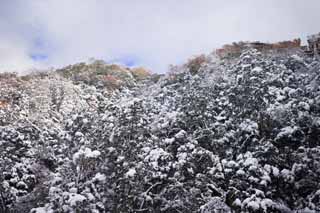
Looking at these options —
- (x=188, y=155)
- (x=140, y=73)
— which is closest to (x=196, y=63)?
(x=140, y=73)

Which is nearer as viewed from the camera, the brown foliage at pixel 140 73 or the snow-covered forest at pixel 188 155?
the snow-covered forest at pixel 188 155

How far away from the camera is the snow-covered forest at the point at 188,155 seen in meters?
9.22

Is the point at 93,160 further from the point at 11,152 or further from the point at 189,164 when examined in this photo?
the point at 11,152

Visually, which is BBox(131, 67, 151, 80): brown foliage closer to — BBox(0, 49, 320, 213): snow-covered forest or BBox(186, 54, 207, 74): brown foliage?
BBox(186, 54, 207, 74): brown foliage

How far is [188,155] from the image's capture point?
1020 centimetres

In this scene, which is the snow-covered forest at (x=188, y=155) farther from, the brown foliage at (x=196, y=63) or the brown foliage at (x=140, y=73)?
the brown foliage at (x=140, y=73)

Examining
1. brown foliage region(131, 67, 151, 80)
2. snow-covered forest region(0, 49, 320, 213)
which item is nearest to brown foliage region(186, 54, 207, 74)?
brown foliage region(131, 67, 151, 80)

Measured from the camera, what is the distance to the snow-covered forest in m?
9.22

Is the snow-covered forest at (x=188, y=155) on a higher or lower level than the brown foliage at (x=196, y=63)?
lower

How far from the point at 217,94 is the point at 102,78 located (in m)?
11.2

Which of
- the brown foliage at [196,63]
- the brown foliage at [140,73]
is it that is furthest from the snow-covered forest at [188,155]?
the brown foliage at [140,73]

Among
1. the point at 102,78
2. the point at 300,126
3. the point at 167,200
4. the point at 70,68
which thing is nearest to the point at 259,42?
the point at 102,78

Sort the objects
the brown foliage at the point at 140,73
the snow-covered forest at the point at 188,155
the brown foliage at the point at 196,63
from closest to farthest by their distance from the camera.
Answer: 1. the snow-covered forest at the point at 188,155
2. the brown foliage at the point at 196,63
3. the brown foliage at the point at 140,73

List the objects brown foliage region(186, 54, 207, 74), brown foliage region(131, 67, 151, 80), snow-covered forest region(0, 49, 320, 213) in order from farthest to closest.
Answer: brown foliage region(131, 67, 151, 80), brown foliage region(186, 54, 207, 74), snow-covered forest region(0, 49, 320, 213)
